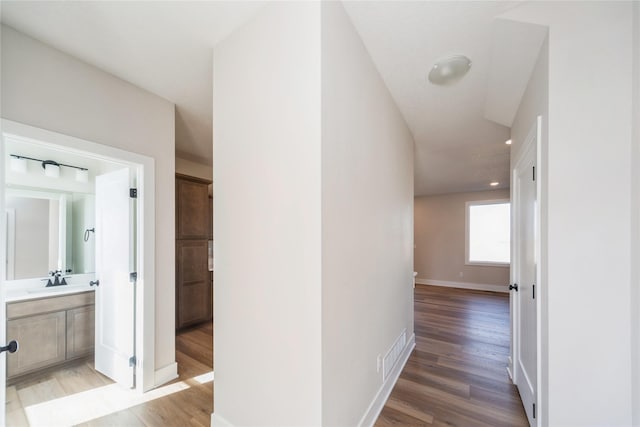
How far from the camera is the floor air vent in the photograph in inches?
77.6

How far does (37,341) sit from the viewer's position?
2287mm

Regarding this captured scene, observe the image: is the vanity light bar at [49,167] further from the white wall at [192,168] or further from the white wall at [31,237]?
the white wall at [192,168]

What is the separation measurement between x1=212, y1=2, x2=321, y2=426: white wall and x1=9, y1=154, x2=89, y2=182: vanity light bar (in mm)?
2419

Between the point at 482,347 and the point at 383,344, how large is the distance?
1865 millimetres

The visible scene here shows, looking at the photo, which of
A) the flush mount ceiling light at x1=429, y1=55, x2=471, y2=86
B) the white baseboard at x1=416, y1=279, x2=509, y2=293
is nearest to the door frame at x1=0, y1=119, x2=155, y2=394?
the flush mount ceiling light at x1=429, y1=55, x2=471, y2=86

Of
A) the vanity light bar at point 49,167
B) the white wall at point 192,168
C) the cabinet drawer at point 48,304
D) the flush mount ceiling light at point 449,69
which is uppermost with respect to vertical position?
the flush mount ceiling light at point 449,69

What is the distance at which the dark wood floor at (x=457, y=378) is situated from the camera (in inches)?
71.1

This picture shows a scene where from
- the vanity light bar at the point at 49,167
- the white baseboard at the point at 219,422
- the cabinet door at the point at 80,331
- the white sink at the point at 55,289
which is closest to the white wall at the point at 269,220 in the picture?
the white baseboard at the point at 219,422

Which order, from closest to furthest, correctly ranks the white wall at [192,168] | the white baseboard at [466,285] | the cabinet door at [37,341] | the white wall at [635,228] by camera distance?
the white wall at [635,228], the cabinet door at [37,341], the white wall at [192,168], the white baseboard at [466,285]

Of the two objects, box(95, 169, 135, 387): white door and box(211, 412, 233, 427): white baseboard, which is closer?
box(211, 412, 233, 427): white baseboard

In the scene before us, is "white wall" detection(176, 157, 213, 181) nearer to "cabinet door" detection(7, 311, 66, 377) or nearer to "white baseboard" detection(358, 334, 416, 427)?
"cabinet door" detection(7, 311, 66, 377)

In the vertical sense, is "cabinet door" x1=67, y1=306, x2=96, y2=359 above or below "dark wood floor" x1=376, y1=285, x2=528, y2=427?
above

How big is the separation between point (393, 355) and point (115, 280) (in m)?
2.67

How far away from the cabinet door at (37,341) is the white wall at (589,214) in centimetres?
397
